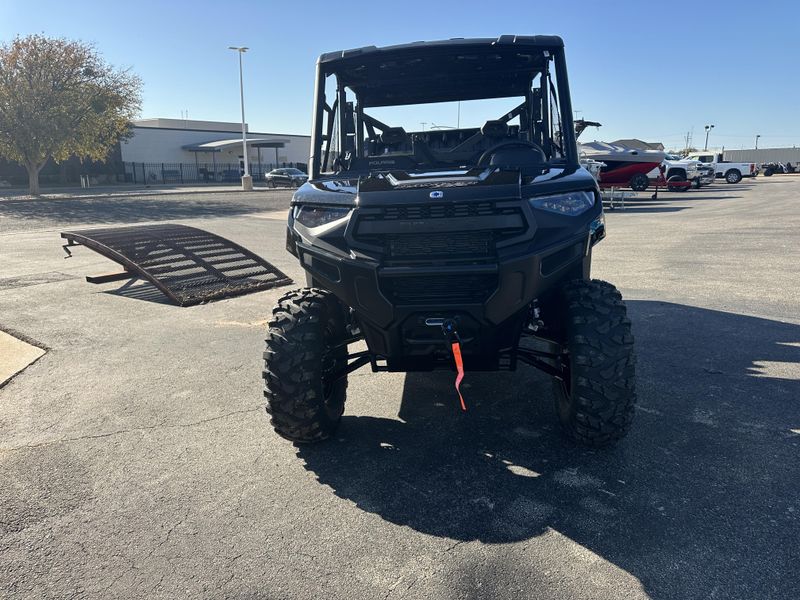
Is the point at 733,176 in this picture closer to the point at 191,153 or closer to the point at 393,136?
the point at 393,136

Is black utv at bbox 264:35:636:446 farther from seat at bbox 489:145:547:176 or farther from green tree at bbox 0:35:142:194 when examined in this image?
green tree at bbox 0:35:142:194

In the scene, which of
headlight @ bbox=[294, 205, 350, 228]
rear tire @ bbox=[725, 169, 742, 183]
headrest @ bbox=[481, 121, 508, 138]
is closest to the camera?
headlight @ bbox=[294, 205, 350, 228]

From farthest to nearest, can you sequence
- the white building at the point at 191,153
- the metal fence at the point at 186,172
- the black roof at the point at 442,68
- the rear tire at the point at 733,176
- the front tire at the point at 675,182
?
the white building at the point at 191,153, the metal fence at the point at 186,172, the rear tire at the point at 733,176, the front tire at the point at 675,182, the black roof at the point at 442,68

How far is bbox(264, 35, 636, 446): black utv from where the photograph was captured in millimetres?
3025

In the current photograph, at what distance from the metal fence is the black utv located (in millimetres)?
50102

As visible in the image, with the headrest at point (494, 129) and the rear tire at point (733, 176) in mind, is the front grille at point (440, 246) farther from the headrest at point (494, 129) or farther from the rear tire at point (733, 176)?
the rear tire at point (733, 176)

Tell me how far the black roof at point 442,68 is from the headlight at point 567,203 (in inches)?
52.7

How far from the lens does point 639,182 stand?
1066 inches

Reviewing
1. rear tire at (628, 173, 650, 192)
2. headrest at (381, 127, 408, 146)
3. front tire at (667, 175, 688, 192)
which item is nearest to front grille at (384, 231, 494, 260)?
headrest at (381, 127, 408, 146)

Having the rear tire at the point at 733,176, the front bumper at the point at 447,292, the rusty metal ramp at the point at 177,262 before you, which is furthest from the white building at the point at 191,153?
the front bumper at the point at 447,292

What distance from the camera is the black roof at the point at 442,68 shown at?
4.08 metres

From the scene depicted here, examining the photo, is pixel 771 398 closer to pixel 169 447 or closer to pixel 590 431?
pixel 590 431

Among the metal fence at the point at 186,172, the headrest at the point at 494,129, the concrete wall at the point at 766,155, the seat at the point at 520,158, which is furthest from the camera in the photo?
the concrete wall at the point at 766,155

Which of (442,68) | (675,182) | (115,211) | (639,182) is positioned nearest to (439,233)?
(442,68)
